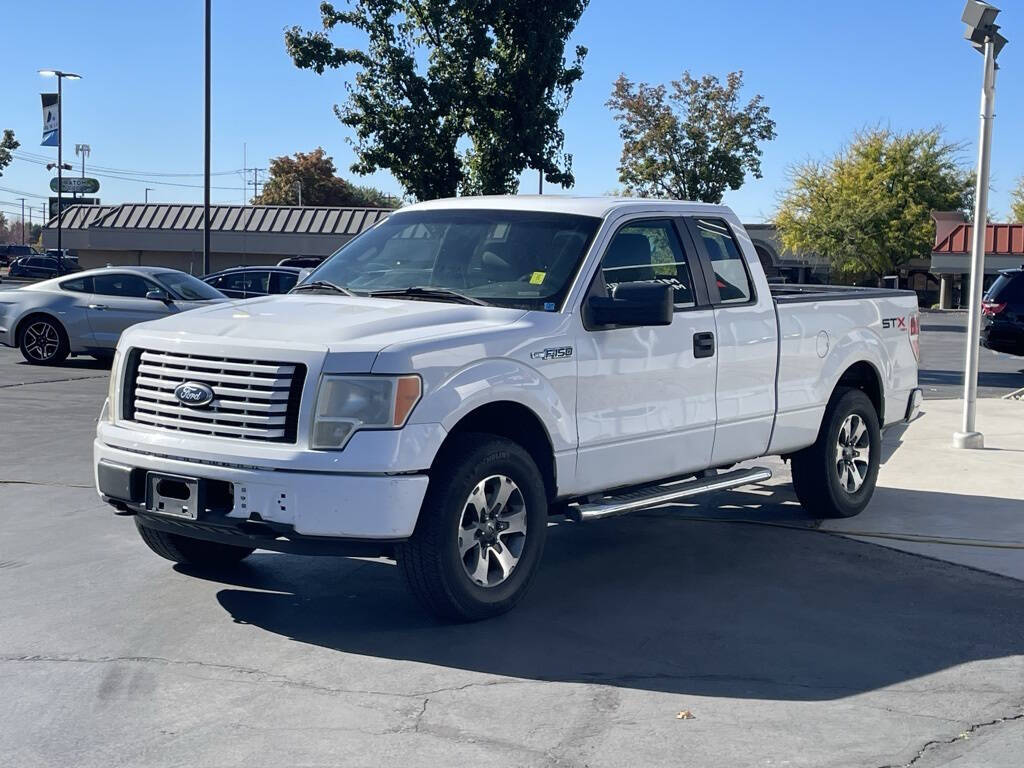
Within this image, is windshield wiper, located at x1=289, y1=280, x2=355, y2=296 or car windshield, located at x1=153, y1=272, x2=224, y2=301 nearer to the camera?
windshield wiper, located at x1=289, y1=280, x2=355, y2=296

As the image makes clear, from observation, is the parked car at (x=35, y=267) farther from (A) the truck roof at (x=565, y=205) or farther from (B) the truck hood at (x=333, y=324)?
(B) the truck hood at (x=333, y=324)

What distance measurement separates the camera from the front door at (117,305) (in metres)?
18.7

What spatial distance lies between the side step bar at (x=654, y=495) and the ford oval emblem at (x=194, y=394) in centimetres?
194

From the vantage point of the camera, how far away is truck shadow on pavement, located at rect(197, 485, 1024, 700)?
5496 millimetres

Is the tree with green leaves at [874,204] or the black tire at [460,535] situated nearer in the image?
the black tire at [460,535]

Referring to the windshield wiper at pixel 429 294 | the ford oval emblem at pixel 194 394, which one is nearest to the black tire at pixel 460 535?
the windshield wiper at pixel 429 294

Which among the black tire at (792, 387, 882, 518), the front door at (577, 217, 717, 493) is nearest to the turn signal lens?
the front door at (577, 217, 717, 493)

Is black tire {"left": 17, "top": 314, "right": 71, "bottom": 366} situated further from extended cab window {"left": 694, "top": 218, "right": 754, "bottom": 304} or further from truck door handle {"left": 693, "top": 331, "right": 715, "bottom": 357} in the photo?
truck door handle {"left": 693, "top": 331, "right": 715, "bottom": 357}

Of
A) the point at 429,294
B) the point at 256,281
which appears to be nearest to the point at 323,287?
the point at 429,294

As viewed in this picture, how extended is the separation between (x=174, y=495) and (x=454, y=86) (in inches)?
748

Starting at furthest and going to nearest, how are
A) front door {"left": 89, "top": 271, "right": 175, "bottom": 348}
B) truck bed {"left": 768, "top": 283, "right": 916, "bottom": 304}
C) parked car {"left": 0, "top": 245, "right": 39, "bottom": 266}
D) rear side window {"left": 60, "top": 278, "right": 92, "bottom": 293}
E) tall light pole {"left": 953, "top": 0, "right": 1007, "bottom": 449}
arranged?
parked car {"left": 0, "top": 245, "right": 39, "bottom": 266} → rear side window {"left": 60, "top": 278, "right": 92, "bottom": 293} → front door {"left": 89, "top": 271, "right": 175, "bottom": 348} → tall light pole {"left": 953, "top": 0, "right": 1007, "bottom": 449} → truck bed {"left": 768, "top": 283, "right": 916, "bottom": 304}

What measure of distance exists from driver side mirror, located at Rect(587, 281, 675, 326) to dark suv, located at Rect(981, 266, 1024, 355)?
54.3ft

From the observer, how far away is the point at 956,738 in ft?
15.5

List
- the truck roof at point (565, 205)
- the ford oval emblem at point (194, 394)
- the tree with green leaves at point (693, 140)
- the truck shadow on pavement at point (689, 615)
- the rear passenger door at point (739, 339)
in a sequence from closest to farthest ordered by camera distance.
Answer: the truck shadow on pavement at point (689, 615)
the ford oval emblem at point (194, 394)
the truck roof at point (565, 205)
the rear passenger door at point (739, 339)
the tree with green leaves at point (693, 140)
